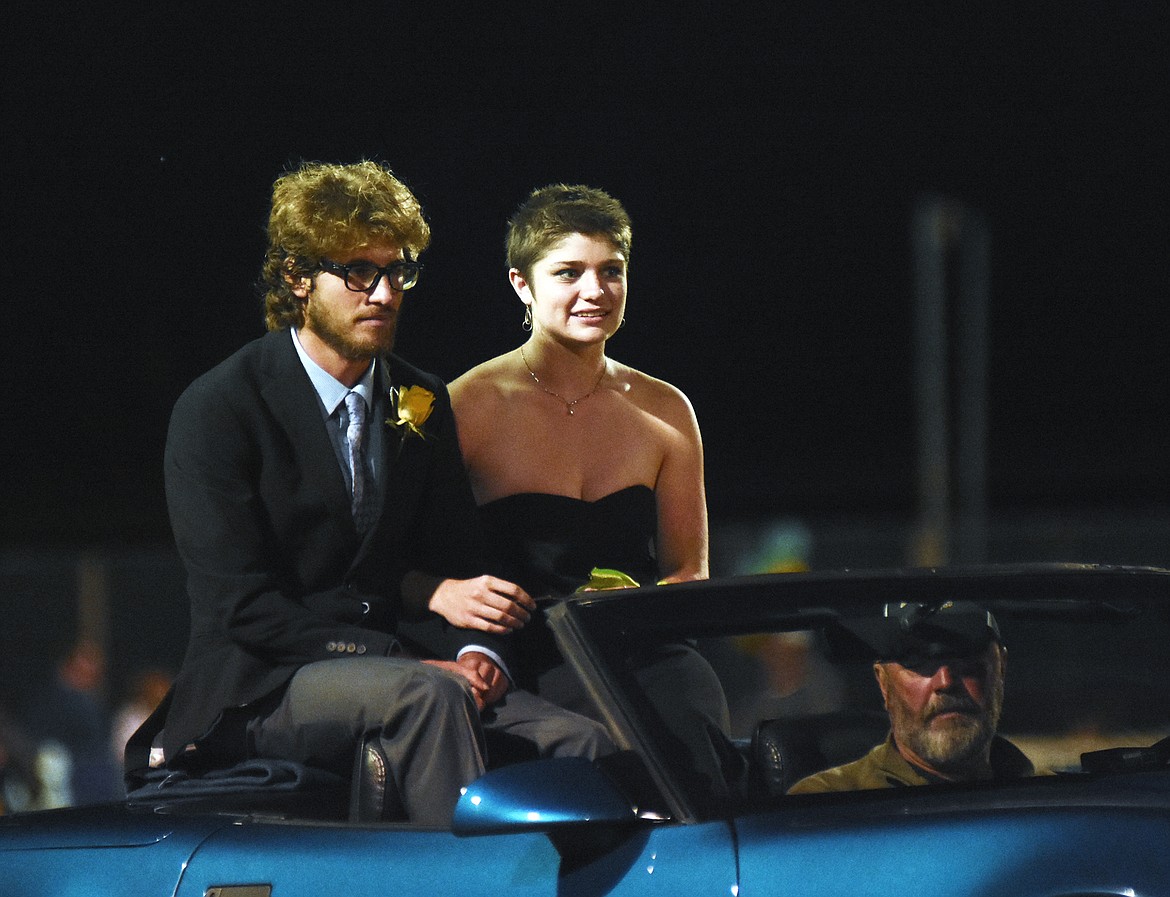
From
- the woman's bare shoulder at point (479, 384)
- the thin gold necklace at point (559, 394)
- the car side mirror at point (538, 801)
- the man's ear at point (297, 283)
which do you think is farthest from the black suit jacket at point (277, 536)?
the car side mirror at point (538, 801)

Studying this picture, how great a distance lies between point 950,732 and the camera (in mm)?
3350

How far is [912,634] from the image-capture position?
3.44 metres

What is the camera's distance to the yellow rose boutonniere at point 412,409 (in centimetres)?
436

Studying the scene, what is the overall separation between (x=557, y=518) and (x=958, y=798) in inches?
69.7

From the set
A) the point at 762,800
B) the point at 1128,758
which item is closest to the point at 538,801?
the point at 762,800

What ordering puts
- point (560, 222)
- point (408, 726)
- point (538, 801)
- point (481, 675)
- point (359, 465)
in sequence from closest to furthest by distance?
1. point (538, 801)
2. point (408, 726)
3. point (481, 675)
4. point (359, 465)
5. point (560, 222)

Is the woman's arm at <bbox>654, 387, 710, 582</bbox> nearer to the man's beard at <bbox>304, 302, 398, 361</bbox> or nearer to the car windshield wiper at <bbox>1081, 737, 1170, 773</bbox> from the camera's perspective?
the man's beard at <bbox>304, 302, 398, 361</bbox>

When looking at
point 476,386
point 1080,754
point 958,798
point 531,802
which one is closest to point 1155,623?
point 1080,754

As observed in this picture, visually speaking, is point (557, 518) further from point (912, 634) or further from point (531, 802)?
point (531, 802)

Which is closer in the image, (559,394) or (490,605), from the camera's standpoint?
(490,605)

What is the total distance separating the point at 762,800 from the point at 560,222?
2006mm

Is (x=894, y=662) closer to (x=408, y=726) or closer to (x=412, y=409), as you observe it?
(x=408, y=726)

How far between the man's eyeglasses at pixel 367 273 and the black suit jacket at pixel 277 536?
0.65 feet

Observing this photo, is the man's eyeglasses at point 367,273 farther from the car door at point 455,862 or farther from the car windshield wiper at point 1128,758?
the car windshield wiper at point 1128,758
